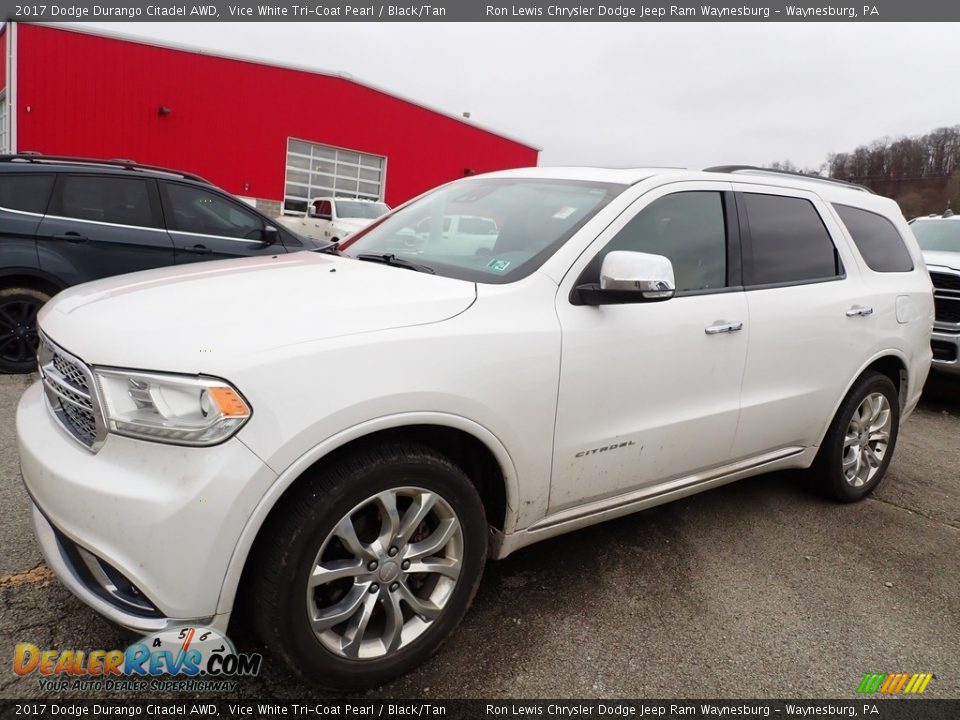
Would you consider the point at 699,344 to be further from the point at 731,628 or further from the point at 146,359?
the point at 146,359

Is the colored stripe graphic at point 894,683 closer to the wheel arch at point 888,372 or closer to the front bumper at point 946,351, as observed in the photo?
the wheel arch at point 888,372

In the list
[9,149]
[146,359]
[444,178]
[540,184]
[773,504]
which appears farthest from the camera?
[444,178]

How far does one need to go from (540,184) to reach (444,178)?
21.3 m

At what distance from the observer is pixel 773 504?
146 inches

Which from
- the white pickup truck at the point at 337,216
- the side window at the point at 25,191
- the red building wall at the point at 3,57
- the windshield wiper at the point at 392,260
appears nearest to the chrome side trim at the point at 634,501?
the windshield wiper at the point at 392,260

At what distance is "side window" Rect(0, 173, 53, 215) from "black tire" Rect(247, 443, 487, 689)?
472 cm

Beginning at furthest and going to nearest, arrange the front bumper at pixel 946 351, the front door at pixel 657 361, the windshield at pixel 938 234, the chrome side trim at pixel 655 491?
the windshield at pixel 938 234 → the front bumper at pixel 946 351 → the chrome side trim at pixel 655 491 → the front door at pixel 657 361

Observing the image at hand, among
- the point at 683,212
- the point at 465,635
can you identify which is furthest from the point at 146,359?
the point at 683,212

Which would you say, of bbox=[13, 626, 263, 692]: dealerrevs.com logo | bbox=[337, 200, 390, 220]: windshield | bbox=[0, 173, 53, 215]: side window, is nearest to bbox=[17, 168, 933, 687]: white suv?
bbox=[13, 626, 263, 692]: dealerrevs.com logo

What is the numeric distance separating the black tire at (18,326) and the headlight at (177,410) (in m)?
4.20

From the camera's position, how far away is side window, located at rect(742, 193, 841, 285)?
308cm

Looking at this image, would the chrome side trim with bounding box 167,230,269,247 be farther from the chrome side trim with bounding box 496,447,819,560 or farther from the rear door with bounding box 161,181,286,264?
the chrome side trim with bounding box 496,447,819,560

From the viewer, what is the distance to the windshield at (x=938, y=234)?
761 centimetres

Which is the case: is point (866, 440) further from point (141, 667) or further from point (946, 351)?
point (141, 667)
